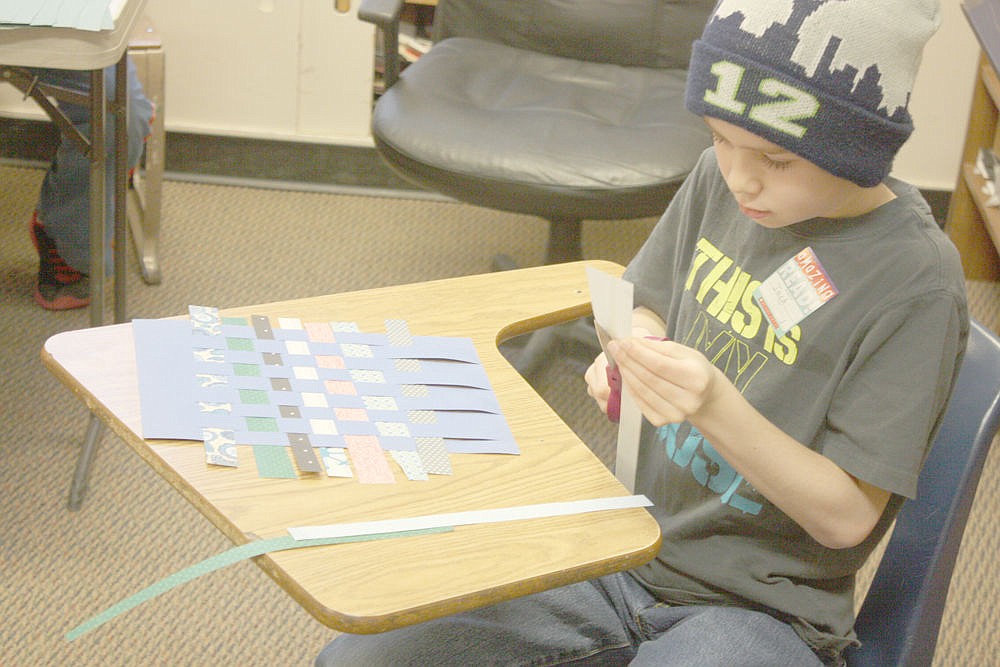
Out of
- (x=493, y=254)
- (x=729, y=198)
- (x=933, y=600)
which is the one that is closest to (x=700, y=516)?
(x=933, y=600)

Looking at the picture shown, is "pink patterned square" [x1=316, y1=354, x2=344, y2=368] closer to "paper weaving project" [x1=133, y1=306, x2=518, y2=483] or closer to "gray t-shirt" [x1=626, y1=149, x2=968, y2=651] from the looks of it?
"paper weaving project" [x1=133, y1=306, x2=518, y2=483]

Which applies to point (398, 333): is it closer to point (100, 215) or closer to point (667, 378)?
point (667, 378)

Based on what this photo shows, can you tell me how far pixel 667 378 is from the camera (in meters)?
0.92

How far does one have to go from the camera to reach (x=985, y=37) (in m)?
2.27

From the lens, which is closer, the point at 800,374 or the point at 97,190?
the point at 800,374

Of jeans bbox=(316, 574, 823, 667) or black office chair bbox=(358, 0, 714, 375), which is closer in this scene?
jeans bbox=(316, 574, 823, 667)

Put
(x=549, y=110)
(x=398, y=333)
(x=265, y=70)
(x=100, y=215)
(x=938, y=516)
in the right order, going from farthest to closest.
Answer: (x=265, y=70) → (x=549, y=110) → (x=100, y=215) → (x=398, y=333) → (x=938, y=516)

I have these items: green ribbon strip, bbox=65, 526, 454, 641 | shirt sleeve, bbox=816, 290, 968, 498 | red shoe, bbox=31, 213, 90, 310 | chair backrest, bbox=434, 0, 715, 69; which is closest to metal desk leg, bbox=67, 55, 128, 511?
red shoe, bbox=31, 213, 90, 310

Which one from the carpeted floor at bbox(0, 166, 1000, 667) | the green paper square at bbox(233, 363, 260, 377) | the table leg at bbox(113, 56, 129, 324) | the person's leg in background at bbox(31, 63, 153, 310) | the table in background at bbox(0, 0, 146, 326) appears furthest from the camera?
the person's leg in background at bbox(31, 63, 153, 310)

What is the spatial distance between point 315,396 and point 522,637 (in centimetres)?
29

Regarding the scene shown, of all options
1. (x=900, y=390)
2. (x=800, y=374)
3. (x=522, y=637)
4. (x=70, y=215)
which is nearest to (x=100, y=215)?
(x=70, y=215)

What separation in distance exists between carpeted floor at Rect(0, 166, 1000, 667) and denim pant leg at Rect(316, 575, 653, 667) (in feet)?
2.45

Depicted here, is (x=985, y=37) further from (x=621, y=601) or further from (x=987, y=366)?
(x=621, y=601)

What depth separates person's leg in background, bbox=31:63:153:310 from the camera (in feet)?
7.57
